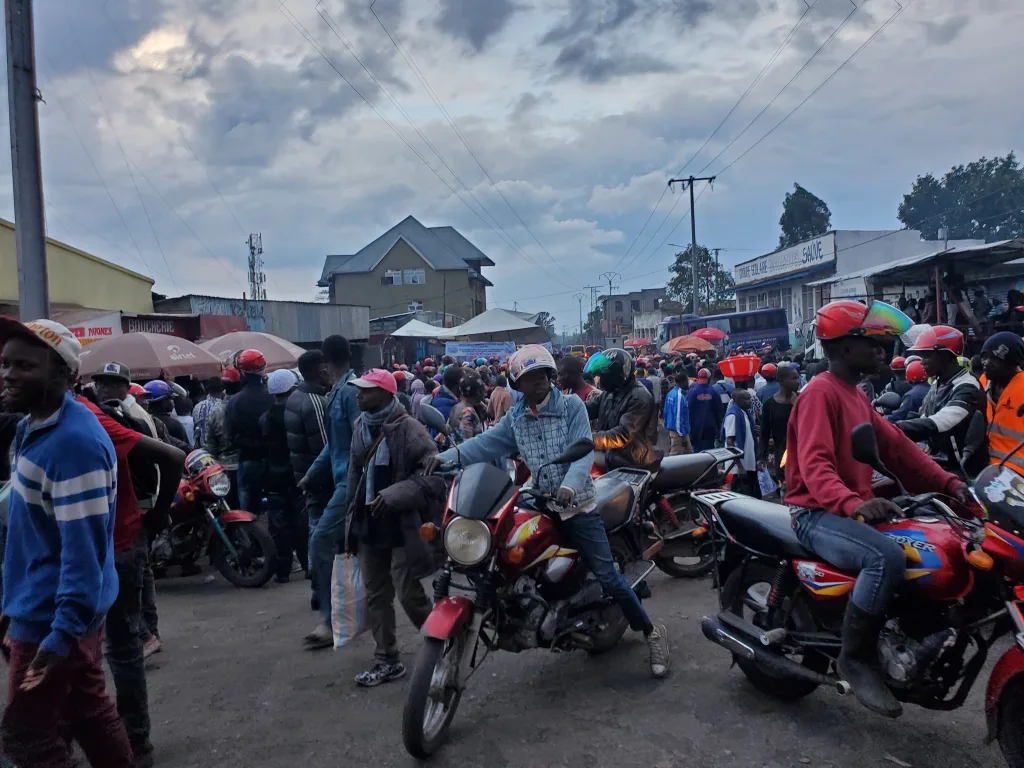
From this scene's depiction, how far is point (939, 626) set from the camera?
11.0 feet

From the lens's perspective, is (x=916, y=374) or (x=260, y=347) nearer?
(x=916, y=374)

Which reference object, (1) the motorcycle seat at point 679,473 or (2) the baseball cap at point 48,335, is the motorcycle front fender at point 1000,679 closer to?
(1) the motorcycle seat at point 679,473

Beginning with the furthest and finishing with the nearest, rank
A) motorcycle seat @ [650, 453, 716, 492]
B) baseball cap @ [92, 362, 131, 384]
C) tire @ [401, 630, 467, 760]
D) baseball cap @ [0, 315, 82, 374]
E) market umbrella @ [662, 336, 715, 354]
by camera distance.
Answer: market umbrella @ [662, 336, 715, 354] < motorcycle seat @ [650, 453, 716, 492] < baseball cap @ [92, 362, 131, 384] < tire @ [401, 630, 467, 760] < baseball cap @ [0, 315, 82, 374]

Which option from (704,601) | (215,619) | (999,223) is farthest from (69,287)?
(999,223)

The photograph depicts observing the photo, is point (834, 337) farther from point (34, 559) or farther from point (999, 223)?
point (999, 223)

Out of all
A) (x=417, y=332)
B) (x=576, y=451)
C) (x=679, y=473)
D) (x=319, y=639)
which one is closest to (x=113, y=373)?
(x=319, y=639)

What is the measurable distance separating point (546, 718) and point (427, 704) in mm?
→ 791

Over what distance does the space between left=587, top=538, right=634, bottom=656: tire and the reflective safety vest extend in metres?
2.32

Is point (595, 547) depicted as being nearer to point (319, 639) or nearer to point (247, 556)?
point (319, 639)

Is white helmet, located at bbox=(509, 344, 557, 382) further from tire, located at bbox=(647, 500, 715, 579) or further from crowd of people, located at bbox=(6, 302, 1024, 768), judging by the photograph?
tire, located at bbox=(647, 500, 715, 579)

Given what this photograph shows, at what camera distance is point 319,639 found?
5398 millimetres

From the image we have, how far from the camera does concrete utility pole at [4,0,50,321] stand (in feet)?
25.8

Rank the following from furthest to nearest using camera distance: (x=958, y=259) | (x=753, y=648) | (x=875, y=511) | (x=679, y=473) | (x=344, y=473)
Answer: (x=958, y=259) < (x=679, y=473) < (x=344, y=473) < (x=753, y=648) < (x=875, y=511)

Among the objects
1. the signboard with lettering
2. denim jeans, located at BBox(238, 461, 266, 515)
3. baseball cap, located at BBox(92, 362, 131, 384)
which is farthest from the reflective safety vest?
the signboard with lettering
